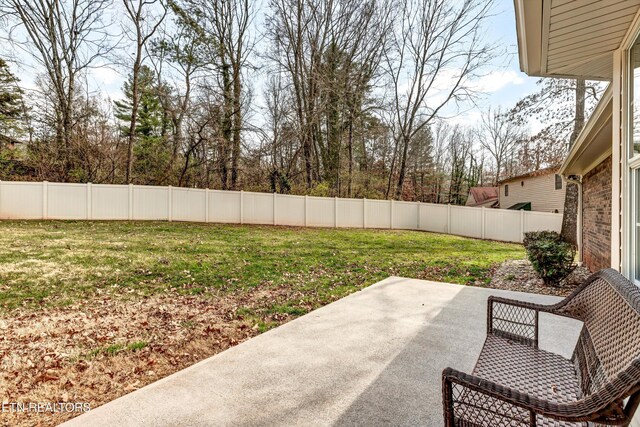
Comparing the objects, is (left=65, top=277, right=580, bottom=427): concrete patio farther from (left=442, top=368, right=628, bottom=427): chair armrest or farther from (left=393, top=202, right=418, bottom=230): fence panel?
(left=393, top=202, right=418, bottom=230): fence panel

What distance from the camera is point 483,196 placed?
81.6 ft

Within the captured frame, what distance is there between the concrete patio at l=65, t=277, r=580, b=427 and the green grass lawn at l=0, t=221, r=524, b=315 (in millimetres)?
1121

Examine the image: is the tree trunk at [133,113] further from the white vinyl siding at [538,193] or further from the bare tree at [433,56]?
the white vinyl siding at [538,193]

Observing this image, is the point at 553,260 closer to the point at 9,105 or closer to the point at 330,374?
the point at 330,374

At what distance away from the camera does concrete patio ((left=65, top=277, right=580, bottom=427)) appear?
2010 millimetres

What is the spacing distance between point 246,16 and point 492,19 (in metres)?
11.8

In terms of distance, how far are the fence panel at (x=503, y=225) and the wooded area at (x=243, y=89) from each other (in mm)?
3063

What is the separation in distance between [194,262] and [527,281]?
6.30 m

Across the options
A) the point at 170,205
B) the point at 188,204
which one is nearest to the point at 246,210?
the point at 188,204

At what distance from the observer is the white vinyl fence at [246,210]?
10.5 metres

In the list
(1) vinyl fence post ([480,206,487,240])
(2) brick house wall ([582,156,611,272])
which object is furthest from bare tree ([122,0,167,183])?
(1) vinyl fence post ([480,206,487,240])

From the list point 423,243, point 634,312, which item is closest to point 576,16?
point 634,312

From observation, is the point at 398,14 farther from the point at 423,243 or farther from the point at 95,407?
the point at 95,407

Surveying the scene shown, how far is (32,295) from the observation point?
13.3 feet
